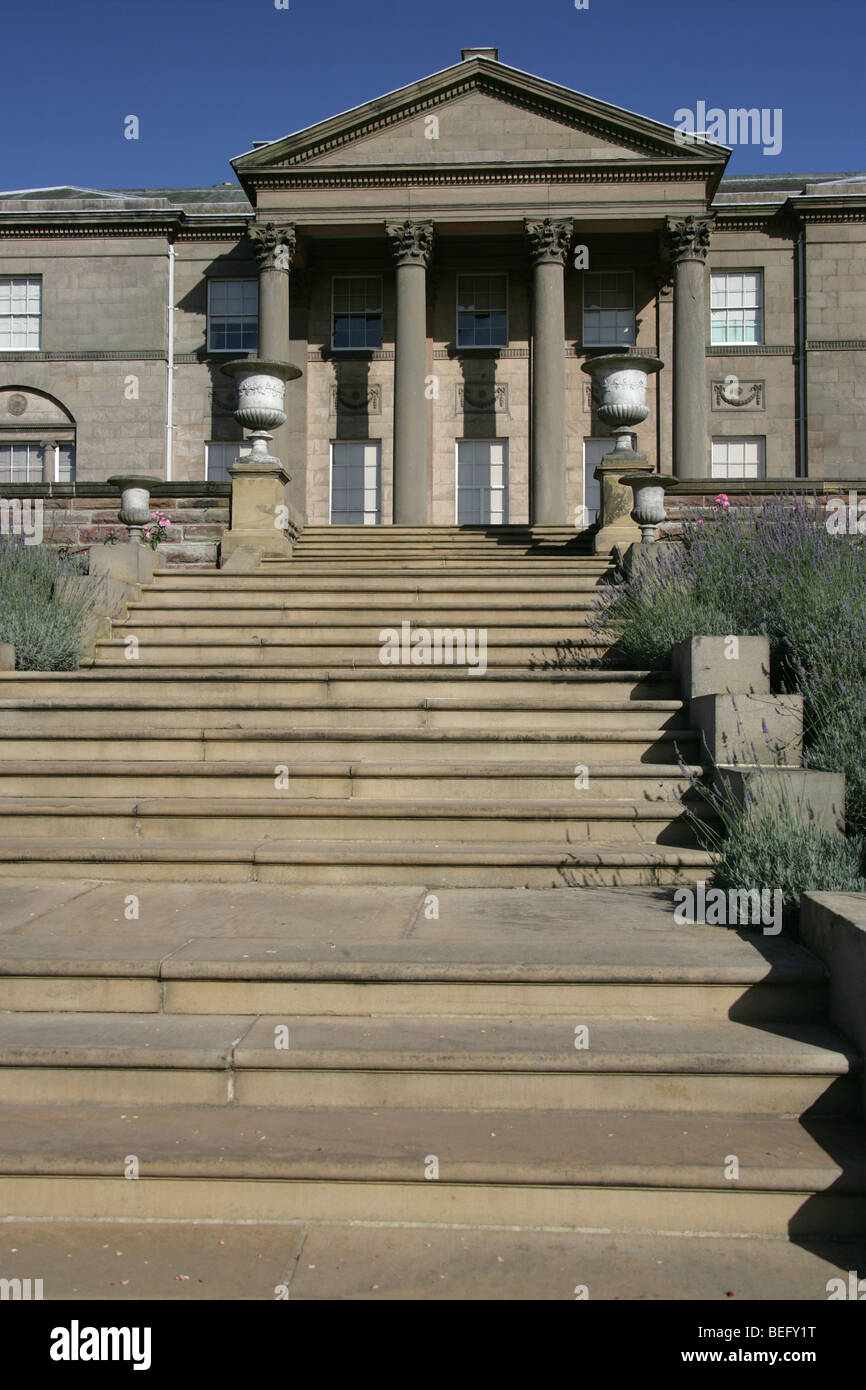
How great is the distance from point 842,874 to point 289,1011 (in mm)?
2417

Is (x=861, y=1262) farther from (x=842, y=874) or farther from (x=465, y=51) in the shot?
(x=465, y=51)

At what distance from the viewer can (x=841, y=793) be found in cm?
530

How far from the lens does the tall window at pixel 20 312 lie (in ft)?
87.5

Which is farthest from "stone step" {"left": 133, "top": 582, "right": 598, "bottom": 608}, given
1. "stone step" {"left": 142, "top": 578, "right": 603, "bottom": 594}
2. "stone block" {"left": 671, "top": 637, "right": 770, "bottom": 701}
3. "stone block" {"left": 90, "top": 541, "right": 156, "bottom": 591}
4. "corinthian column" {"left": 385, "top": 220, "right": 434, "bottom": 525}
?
"corinthian column" {"left": 385, "top": 220, "right": 434, "bottom": 525}

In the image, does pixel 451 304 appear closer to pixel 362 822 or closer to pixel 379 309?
pixel 379 309

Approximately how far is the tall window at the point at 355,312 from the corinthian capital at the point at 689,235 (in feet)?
23.2

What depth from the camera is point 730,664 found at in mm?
6840

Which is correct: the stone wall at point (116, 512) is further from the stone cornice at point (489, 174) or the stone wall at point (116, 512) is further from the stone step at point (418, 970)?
the stone cornice at point (489, 174)

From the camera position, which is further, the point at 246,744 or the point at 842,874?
the point at 246,744

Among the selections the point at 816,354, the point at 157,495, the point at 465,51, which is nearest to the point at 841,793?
the point at 157,495

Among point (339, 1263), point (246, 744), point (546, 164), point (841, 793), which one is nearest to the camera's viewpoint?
point (339, 1263)

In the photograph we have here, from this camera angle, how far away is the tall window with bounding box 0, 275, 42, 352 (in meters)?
26.7

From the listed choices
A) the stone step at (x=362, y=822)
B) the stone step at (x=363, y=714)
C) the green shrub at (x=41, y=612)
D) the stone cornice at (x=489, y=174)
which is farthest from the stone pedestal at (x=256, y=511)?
the stone cornice at (x=489, y=174)

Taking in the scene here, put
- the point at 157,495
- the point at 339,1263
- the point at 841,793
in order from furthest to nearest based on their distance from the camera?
the point at 157,495
the point at 841,793
the point at 339,1263
